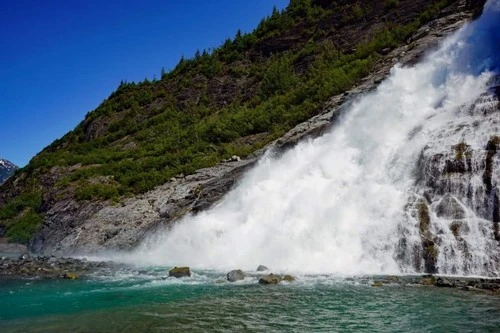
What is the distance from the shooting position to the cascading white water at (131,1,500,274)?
84.3 ft

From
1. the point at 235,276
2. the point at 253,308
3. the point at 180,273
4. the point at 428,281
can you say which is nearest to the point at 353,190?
the point at 428,281

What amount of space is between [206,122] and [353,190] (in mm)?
43633

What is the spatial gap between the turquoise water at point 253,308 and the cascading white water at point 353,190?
4.23 m

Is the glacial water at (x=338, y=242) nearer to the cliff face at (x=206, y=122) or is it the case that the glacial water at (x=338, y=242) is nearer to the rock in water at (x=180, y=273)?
the rock in water at (x=180, y=273)

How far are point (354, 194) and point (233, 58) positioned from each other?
6450 cm

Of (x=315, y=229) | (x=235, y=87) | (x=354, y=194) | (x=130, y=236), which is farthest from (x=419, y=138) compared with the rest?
(x=235, y=87)

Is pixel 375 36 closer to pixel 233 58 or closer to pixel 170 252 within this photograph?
pixel 233 58

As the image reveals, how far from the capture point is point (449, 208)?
23750mm

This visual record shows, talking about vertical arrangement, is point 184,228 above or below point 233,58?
below

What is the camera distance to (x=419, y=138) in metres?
30.2

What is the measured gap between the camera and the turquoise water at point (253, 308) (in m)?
14.5

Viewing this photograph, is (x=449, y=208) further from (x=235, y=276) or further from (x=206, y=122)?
(x=206, y=122)

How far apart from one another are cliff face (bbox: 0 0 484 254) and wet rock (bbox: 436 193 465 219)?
18067 millimetres

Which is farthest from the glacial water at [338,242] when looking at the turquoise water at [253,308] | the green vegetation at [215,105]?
the green vegetation at [215,105]
